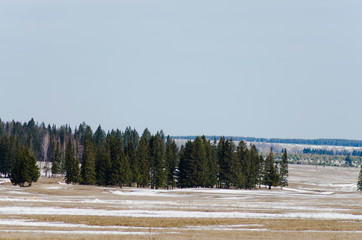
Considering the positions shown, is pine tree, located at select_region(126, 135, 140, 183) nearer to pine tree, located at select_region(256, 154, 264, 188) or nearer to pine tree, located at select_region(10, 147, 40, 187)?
pine tree, located at select_region(10, 147, 40, 187)

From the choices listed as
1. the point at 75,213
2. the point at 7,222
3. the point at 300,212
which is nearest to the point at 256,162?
the point at 300,212

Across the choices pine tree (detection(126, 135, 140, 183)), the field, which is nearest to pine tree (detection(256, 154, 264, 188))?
pine tree (detection(126, 135, 140, 183))

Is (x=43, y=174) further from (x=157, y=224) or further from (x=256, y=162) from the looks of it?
(x=157, y=224)

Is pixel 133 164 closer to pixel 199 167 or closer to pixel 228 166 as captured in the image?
pixel 199 167

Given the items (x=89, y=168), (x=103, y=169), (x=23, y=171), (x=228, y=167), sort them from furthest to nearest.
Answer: (x=228, y=167)
(x=103, y=169)
(x=89, y=168)
(x=23, y=171)

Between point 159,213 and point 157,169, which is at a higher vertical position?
point 157,169

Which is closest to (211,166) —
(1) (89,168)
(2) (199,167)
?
(2) (199,167)

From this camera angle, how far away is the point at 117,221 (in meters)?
44.1

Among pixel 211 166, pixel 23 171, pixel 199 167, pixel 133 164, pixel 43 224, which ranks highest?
pixel 133 164

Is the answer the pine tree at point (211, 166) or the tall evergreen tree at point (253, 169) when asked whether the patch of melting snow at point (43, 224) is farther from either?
the tall evergreen tree at point (253, 169)

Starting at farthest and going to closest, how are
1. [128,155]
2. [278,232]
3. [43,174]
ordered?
[43,174]
[128,155]
[278,232]

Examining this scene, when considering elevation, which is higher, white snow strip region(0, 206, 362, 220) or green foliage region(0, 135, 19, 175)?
green foliage region(0, 135, 19, 175)

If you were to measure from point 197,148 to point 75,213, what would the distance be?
72.1m

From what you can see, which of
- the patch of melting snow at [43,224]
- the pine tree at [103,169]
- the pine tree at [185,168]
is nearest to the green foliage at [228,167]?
the pine tree at [185,168]
